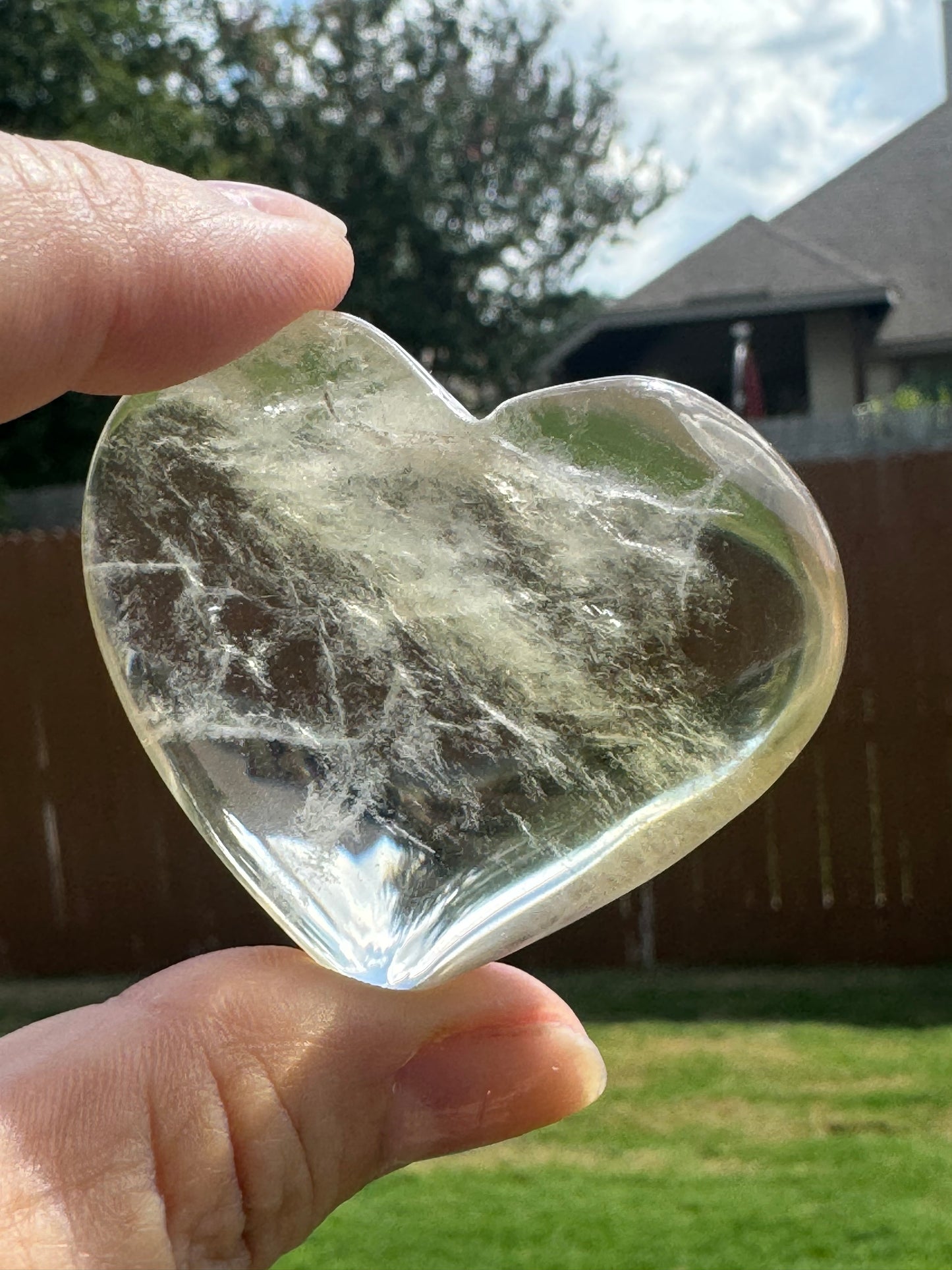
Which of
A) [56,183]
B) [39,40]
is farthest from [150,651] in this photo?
[39,40]

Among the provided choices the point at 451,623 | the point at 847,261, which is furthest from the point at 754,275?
the point at 451,623

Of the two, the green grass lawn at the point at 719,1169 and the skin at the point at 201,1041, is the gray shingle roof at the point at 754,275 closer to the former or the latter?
the green grass lawn at the point at 719,1169

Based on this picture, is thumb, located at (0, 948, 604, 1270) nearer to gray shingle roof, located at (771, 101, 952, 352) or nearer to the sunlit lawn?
the sunlit lawn

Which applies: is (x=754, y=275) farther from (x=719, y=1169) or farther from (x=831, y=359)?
(x=719, y=1169)

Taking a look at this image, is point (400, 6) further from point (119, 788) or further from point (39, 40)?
point (119, 788)

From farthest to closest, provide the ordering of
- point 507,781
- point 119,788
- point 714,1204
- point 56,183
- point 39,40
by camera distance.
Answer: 1. point 39,40
2. point 119,788
3. point 714,1204
4. point 507,781
5. point 56,183

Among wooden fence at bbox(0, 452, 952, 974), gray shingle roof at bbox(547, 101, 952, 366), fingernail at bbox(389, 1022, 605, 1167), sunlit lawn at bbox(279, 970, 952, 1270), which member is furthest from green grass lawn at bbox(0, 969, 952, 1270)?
gray shingle roof at bbox(547, 101, 952, 366)
